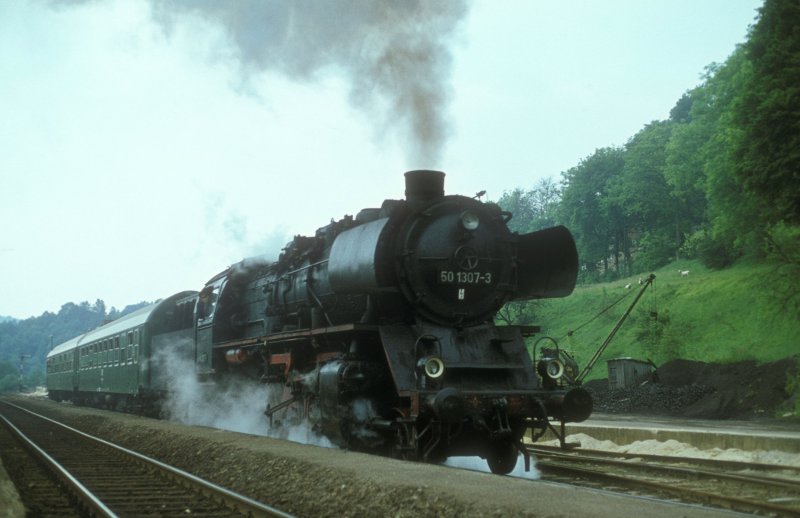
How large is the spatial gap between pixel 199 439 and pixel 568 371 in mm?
6605

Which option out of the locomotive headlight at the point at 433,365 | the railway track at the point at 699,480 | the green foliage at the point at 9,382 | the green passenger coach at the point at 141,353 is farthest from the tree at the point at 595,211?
the green foliage at the point at 9,382

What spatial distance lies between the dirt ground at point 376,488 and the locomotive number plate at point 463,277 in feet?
8.15

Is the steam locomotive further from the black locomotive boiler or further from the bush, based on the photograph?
the bush

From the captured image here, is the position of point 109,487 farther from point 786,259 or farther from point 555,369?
point 786,259

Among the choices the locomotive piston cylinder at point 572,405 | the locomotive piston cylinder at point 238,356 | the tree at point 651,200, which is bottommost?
the locomotive piston cylinder at point 572,405

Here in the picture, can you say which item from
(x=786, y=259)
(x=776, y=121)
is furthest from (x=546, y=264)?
(x=776, y=121)

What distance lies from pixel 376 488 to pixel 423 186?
4.69 meters

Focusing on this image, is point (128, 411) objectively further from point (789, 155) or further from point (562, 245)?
point (789, 155)

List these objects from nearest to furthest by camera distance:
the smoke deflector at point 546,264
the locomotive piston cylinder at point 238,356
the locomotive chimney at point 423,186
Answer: the locomotive chimney at point 423,186 → the smoke deflector at point 546,264 → the locomotive piston cylinder at point 238,356

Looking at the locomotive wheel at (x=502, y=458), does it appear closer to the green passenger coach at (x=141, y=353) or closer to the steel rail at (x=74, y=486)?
the steel rail at (x=74, y=486)

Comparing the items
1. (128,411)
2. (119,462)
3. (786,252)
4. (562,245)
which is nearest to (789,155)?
(786,252)

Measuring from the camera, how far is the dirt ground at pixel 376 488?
663cm

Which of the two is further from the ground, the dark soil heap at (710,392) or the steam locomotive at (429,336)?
the steam locomotive at (429,336)

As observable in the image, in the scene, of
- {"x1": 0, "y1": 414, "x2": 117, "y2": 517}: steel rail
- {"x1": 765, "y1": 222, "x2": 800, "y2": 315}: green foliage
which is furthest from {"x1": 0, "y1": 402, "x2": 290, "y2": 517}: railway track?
{"x1": 765, "y1": 222, "x2": 800, "y2": 315}: green foliage
